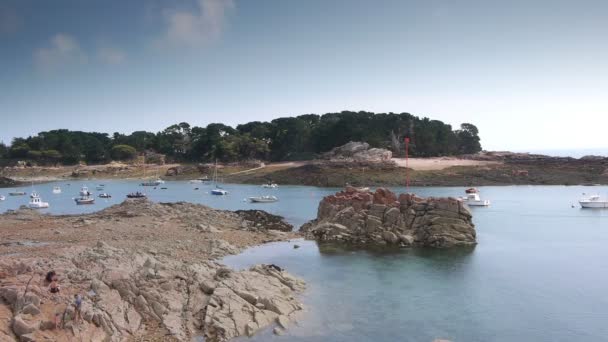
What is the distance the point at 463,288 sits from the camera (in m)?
31.3

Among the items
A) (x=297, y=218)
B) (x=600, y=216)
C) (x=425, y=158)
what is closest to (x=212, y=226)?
(x=297, y=218)

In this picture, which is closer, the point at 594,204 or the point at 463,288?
the point at 463,288

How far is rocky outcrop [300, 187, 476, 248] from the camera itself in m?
43.8

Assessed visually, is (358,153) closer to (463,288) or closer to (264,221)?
(264,221)

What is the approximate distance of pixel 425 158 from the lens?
147750 millimetres

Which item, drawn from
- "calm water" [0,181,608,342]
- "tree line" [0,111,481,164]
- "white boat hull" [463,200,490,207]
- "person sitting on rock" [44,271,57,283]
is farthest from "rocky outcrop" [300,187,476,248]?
"tree line" [0,111,481,164]

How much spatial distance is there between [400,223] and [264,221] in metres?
18.7

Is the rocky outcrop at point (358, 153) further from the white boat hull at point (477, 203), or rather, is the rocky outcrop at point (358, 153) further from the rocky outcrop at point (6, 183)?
the rocky outcrop at point (6, 183)

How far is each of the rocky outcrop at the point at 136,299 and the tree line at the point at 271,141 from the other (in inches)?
4748

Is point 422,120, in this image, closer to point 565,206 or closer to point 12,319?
point 565,206

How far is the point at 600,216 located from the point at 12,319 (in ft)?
235

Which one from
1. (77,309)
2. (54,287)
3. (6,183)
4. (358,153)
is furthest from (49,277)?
(6,183)

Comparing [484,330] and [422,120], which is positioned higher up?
[422,120]

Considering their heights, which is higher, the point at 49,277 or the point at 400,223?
the point at 49,277
